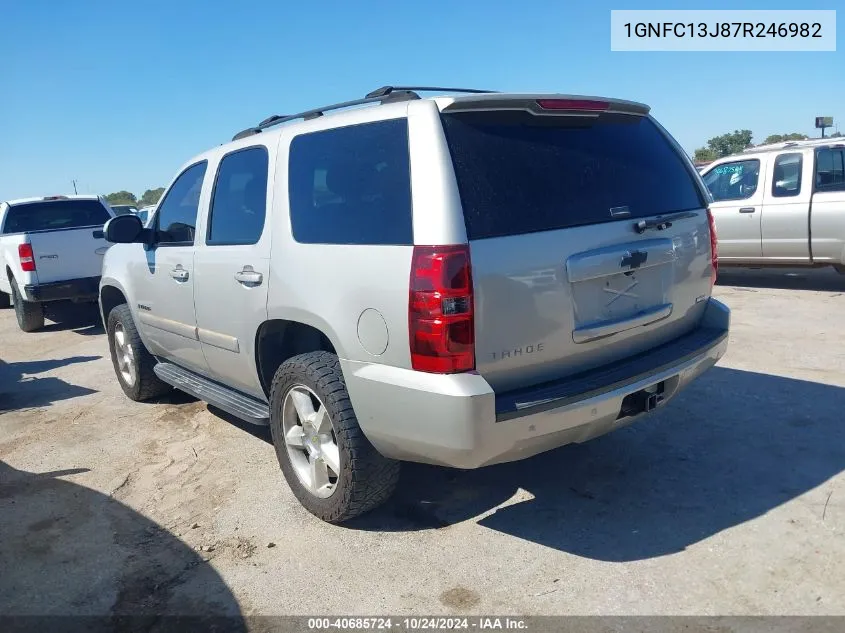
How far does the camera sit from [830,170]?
8.56 metres

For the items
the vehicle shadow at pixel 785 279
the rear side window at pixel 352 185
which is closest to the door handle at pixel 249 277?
the rear side window at pixel 352 185

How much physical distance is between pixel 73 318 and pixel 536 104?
1011 cm

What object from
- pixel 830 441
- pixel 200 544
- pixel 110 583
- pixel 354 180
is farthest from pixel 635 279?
pixel 110 583

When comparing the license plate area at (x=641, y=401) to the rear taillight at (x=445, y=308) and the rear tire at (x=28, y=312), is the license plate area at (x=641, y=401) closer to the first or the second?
the rear taillight at (x=445, y=308)

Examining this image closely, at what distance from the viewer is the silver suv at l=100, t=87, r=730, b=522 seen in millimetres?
2740

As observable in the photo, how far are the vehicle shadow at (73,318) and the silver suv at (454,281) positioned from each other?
6.92 metres

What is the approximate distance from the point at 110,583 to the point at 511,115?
2.74 m

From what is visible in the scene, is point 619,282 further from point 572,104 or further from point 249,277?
point 249,277

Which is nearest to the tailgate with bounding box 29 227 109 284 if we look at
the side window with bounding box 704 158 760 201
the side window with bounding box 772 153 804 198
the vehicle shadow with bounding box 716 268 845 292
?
the side window with bounding box 704 158 760 201

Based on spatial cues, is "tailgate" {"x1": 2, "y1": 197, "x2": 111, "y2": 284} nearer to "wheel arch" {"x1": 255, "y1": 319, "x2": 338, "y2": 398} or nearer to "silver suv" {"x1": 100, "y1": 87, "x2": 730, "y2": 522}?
"silver suv" {"x1": 100, "y1": 87, "x2": 730, "y2": 522}

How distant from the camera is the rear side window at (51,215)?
10.0 meters

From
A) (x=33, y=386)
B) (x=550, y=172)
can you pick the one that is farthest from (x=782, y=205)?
(x=33, y=386)

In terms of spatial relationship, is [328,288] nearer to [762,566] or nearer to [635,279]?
[635,279]

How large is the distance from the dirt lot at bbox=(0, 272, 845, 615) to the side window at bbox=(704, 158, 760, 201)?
4788mm
